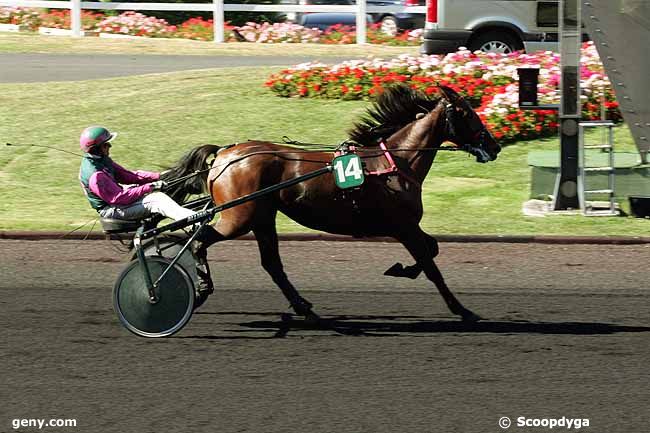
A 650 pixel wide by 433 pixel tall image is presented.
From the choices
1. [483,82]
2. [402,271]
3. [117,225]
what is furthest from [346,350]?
[483,82]

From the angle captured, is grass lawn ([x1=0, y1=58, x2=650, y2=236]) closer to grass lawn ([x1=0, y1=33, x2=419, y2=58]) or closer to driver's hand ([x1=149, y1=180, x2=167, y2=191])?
grass lawn ([x1=0, y1=33, x2=419, y2=58])

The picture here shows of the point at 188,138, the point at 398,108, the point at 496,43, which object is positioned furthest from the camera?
the point at 496,43

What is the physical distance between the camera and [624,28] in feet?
42.7

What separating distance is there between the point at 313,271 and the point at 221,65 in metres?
11.1

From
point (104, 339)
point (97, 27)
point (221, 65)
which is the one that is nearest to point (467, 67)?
point (221, 65)

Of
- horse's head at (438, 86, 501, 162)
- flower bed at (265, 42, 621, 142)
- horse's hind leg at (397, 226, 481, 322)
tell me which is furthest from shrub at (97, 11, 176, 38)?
horse's hind leg at (397, 226, 481, 322)

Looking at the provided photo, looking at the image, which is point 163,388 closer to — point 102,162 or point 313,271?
point 102,162

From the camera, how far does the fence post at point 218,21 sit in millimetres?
24250

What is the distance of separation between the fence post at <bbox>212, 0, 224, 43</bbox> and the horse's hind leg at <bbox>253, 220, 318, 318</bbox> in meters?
16.4

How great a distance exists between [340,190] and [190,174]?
1.13 m

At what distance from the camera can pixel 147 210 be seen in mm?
7996

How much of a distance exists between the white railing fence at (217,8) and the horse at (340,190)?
15825 mm

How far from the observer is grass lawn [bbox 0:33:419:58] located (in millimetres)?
22391

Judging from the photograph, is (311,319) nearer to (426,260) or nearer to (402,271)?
(402,271)
